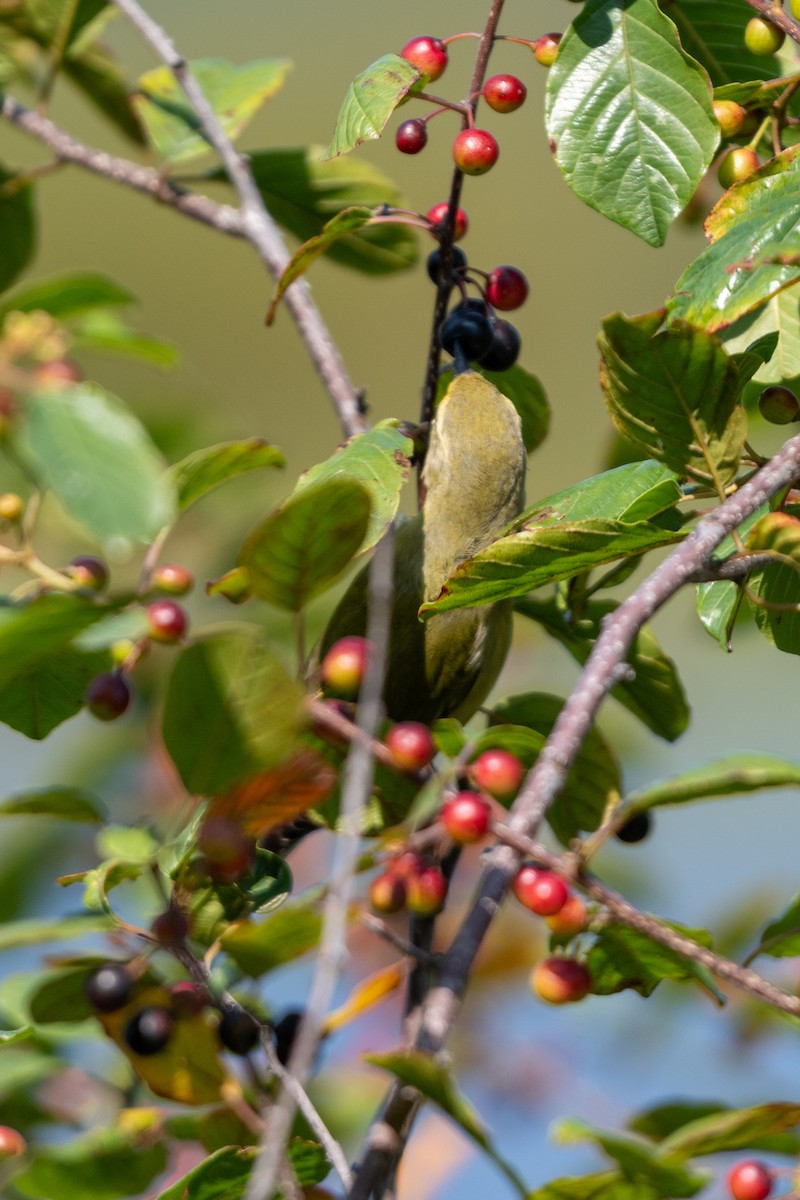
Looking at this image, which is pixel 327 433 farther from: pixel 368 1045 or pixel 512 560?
pixel 512 560

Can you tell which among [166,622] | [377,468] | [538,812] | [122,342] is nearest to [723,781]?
[538,812]

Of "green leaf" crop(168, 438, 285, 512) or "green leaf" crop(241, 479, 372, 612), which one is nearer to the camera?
"green leaf" crop(241, 479, 372, 612)

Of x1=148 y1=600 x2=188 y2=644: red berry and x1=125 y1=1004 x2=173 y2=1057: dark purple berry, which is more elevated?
x1=148 y1=600 x2=188 y2=644: red berry

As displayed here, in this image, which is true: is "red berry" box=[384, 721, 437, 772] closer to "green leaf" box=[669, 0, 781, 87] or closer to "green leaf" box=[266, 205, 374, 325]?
"green leaf" box=[266, 205, 374, 325]

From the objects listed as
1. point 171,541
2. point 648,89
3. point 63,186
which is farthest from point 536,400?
point 63,186

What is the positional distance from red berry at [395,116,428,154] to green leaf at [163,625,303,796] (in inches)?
22.3

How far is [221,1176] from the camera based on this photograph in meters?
0.84

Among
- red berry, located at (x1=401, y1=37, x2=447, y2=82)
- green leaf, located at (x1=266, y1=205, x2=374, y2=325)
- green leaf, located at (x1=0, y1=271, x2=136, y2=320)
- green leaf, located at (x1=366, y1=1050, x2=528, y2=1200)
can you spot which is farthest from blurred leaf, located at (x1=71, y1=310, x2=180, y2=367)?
green leaf, located at (x1=366, y1=1050, x2=528, y2=1200)

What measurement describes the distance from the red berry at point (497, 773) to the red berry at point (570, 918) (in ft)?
0.23

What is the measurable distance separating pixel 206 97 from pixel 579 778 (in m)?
0.99

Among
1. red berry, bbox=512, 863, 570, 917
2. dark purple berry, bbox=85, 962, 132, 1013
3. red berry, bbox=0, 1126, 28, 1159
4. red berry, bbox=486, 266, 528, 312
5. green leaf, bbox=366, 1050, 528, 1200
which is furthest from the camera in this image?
red berry, bbox=486, 266, 528, 312

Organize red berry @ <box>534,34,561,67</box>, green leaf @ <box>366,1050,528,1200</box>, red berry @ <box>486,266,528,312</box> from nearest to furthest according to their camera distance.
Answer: green leaf @ <box>366,1050,528,1200</box> → red berry @ <box>534,34,561,67</box> → red berry @ <box>486,266,528,312</box>

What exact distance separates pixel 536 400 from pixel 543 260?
833 cm

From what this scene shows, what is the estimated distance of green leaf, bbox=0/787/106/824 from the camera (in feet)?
2.81
